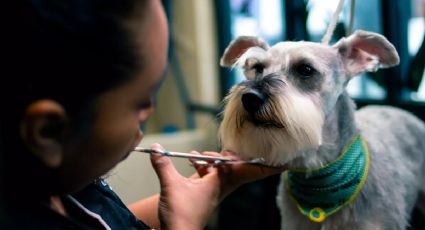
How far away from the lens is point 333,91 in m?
0.98

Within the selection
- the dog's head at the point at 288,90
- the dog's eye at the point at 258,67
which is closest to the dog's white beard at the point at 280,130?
the dog's head at the point at 288,90

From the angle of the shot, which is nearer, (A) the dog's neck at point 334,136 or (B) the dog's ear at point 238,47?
(A) the dog's neck at point 334,136

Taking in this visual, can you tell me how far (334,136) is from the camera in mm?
970

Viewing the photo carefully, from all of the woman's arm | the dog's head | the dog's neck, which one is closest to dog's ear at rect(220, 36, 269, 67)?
the dog's head

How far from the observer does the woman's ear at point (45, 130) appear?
0.38 m

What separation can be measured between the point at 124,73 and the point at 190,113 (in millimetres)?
2336

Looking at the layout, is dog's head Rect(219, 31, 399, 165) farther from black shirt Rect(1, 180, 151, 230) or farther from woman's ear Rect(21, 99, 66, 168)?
woman's ear Rect(21, 99, 66, 168)

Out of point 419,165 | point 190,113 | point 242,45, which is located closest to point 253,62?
point 242,45

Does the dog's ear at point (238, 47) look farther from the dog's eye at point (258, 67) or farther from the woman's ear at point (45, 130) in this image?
the woman's ear at point (45, 130)

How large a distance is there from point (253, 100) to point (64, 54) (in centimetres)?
57

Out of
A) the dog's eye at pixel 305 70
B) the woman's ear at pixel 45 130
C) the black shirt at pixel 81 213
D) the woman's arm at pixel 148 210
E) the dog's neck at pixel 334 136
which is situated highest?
the woman's ear at pixel 45 130

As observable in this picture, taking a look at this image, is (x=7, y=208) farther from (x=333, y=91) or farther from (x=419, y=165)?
(x=419, y=165)

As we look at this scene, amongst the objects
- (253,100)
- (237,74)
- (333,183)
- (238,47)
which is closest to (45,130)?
(253,100)

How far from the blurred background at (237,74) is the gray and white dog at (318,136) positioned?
17 cm
